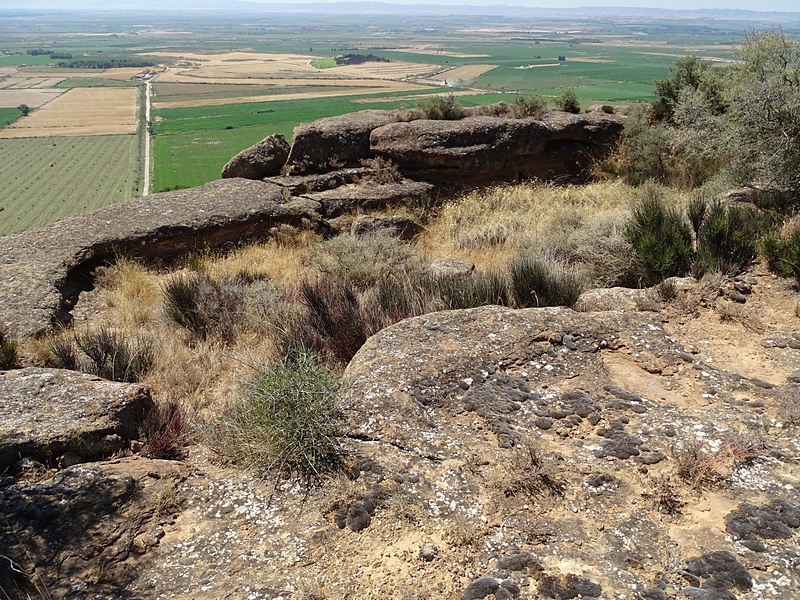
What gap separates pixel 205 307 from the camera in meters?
6.78

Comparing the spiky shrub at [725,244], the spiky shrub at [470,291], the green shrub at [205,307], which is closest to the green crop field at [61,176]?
the green shrub at [205,307]

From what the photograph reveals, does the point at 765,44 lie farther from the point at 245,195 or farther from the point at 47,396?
the point at 47,396

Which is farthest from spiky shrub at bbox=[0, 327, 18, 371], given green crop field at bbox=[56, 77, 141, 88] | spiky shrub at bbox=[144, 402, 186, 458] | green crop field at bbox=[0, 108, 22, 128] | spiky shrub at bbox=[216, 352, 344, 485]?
green crop field at bbox=[56, 77, 141, 88]

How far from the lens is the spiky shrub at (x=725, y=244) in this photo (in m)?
6.40

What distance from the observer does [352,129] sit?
12.5m

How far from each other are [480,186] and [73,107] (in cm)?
7423

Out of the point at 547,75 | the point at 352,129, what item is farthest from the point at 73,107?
the point at 352,129

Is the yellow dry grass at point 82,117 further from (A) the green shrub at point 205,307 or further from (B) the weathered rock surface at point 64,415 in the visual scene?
(B) the weathered rock surface at point 64,415

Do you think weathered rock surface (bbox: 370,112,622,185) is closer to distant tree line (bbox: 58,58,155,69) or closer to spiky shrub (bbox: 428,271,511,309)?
spiky shrub (bbox: 428,271,511,309)

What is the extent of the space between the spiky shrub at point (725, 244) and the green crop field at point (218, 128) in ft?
95.8

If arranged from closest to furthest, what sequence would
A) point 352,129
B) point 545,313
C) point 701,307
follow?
point 545,313, point 701,307, point 352,129

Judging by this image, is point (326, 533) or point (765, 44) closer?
point (326, 533)

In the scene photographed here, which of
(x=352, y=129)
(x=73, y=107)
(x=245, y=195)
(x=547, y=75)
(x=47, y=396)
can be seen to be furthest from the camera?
(x=547, y=75)

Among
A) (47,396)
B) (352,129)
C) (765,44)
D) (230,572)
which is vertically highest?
(765,44)
